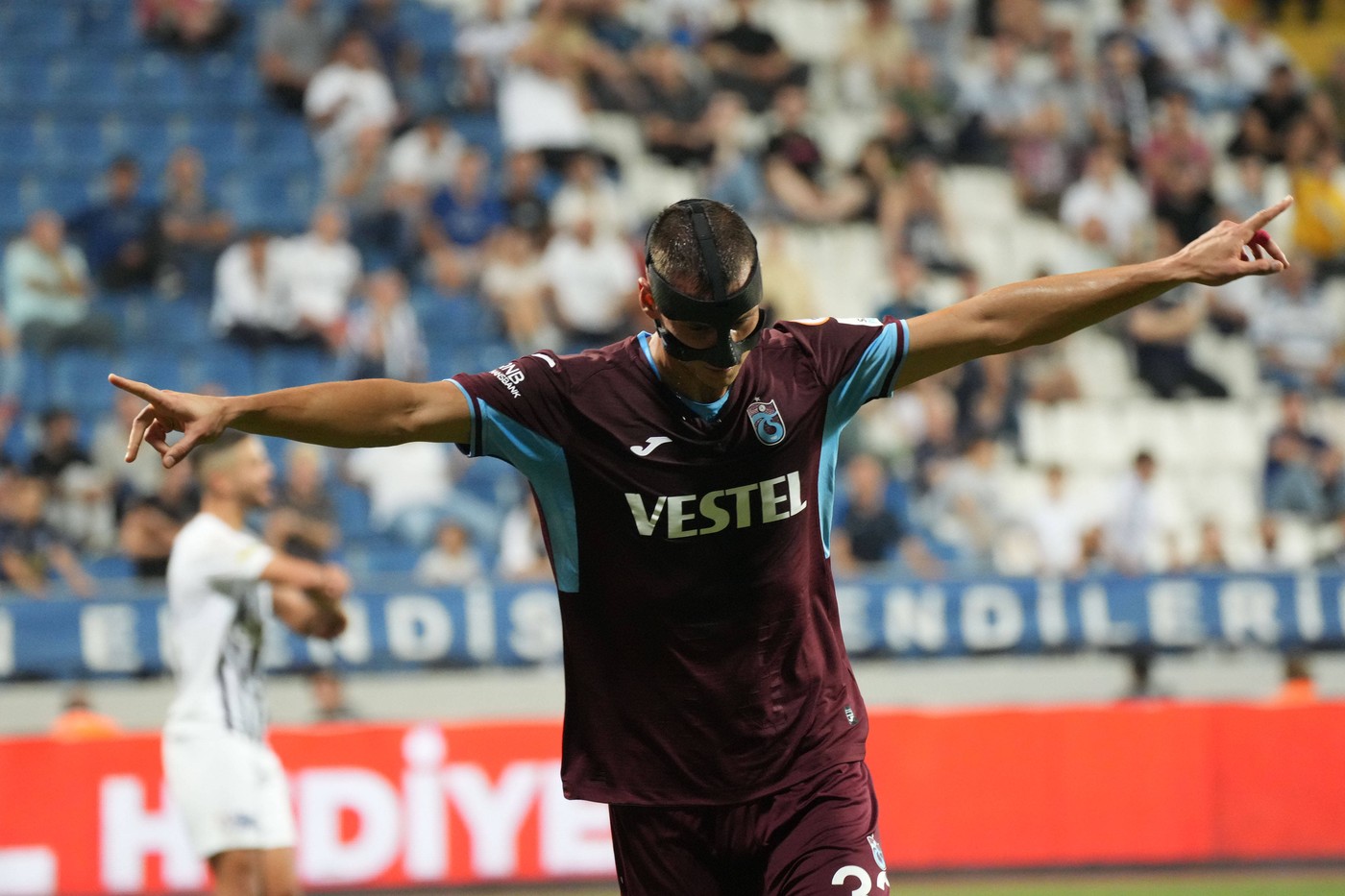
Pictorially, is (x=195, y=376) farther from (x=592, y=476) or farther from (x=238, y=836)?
(x=592, y=476)

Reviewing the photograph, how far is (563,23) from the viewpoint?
666 inches

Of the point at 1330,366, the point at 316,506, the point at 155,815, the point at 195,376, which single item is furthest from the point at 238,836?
the point at 1330,366

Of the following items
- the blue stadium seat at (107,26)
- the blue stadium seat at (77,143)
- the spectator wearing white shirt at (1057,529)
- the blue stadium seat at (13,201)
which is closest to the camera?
the spectator wearing white shirt at (1057,529)

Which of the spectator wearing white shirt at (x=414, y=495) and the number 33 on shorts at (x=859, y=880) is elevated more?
the spectator wearing white shirt at (x=414, y=495)

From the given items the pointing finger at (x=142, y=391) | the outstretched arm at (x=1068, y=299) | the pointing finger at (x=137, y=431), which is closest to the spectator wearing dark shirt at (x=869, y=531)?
the outstretched arm at (x=1068, y=299)

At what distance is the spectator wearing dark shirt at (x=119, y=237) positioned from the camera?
583 inches

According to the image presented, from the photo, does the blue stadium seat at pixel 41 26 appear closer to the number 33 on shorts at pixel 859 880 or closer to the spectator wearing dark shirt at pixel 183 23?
the spectator wearing dark shirt at pixel 183 23

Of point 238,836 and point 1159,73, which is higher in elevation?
point 1159,73

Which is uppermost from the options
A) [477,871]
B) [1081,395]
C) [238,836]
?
[1081,395]

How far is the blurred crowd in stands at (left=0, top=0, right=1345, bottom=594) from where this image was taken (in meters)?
13.6

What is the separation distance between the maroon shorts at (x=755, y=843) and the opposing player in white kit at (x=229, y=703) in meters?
2.63

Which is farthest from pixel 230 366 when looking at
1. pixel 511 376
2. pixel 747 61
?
pixel 511 376

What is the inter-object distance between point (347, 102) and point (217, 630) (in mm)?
9670

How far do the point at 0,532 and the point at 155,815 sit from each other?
3049mm
